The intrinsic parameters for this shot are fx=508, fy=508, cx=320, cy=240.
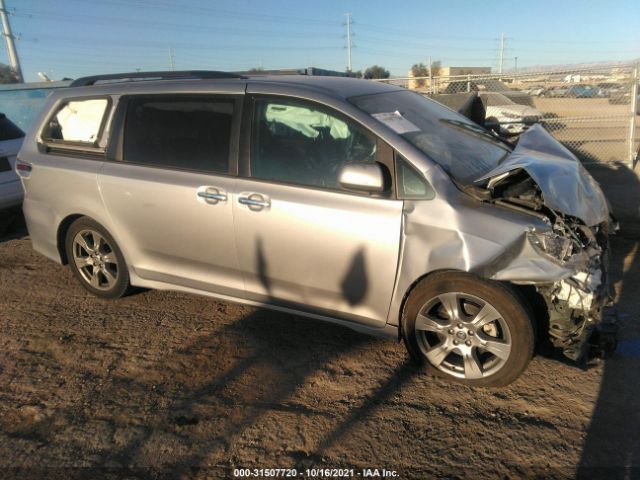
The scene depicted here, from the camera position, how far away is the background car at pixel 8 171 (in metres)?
6.22

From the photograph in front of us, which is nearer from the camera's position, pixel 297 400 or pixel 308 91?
pixel 297 400

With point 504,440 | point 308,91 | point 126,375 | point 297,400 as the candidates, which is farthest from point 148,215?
point 504,440

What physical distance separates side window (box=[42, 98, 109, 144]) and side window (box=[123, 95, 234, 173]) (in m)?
0.35

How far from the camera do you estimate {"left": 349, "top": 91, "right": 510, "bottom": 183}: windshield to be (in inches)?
126

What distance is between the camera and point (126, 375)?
11.0 ft

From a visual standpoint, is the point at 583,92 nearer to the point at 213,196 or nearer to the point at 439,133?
the point at 439,133

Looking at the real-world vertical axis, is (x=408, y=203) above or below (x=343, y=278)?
above

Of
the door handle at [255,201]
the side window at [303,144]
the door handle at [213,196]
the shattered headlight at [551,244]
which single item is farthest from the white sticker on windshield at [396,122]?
the door handle at [213,196]

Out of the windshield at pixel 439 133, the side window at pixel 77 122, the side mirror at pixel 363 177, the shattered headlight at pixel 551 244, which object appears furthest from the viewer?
the side window at pixel 77 122

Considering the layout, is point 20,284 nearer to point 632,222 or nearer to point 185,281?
point 185,281

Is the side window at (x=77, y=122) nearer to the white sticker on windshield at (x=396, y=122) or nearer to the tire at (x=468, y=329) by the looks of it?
the white sticker on windshield at (x=396, y=122)

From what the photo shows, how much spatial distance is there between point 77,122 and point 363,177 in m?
2.73

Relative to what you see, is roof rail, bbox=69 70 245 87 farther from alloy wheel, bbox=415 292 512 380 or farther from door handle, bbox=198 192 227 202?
alloy wheel, bbox=415 292 512 380

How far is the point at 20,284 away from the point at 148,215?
6.88ft
